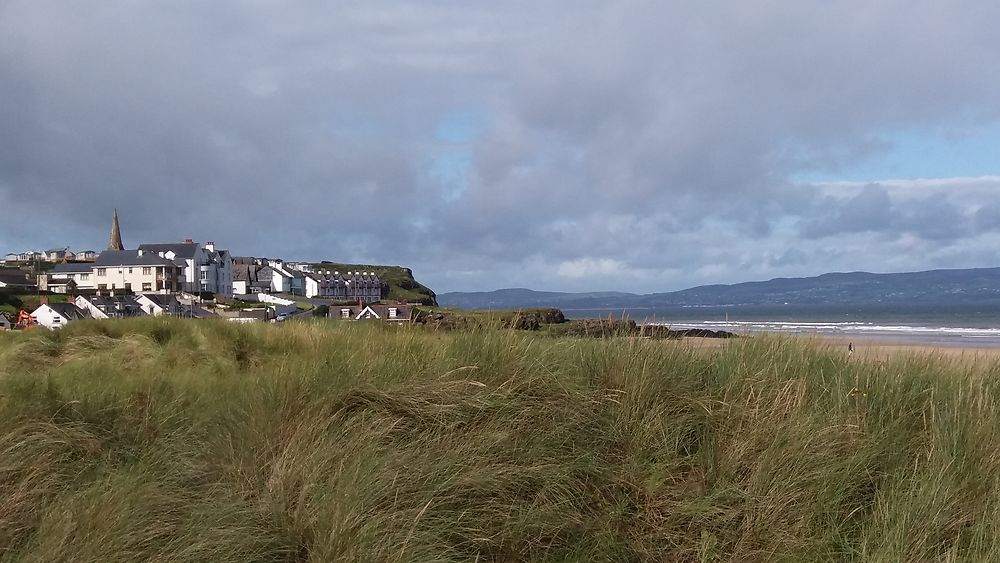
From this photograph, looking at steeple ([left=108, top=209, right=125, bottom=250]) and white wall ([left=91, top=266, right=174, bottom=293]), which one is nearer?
white wall ([left=91, top=266, right=174, bottom=293])

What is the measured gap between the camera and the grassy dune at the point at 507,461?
12.5 ft

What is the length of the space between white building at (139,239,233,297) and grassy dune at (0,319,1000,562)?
84.2 m

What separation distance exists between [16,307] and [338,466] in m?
60.8

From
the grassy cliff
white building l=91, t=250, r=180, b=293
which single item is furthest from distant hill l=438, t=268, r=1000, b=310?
white building l=91, t=250, r=180, b=293

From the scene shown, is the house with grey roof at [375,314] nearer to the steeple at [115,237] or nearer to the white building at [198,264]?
the white building at [198,264]

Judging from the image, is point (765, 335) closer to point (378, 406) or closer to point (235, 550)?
point (378, 406)

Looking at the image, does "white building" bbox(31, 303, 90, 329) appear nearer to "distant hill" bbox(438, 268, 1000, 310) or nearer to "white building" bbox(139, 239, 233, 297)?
"white building" bbox(139, 239, 233, 297)

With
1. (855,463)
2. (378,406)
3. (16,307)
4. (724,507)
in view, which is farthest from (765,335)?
(16,307)

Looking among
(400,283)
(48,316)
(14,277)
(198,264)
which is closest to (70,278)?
(14,277)

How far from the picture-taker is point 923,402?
602cm

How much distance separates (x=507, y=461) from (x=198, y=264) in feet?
296

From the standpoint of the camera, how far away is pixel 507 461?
4.82 metres

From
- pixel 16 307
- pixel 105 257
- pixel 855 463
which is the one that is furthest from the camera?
pixel 105 257

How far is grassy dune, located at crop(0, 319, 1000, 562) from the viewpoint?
381 centimetres
